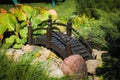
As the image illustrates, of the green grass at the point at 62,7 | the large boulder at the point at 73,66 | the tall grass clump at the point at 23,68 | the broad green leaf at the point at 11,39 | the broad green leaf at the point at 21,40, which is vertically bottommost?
the green grass at the point at 62,7

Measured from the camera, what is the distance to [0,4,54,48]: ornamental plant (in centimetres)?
885

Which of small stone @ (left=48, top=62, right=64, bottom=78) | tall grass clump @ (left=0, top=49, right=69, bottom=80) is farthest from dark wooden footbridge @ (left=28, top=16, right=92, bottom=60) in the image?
tall grass clump @ (left=0, top=49, right=69, bottom=80)

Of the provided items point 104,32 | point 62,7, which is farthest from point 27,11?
point 62,7

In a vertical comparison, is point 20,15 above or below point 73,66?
above

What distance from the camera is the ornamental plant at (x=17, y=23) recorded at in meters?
8.85

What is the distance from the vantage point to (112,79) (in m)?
7.48

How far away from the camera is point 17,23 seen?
9.22 m

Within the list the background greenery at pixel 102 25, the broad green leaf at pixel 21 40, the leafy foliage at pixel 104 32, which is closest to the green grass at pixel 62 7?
the background greenery at pixel 102 25

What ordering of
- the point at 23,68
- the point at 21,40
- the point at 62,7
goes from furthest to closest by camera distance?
1. the point at 62,7
2. the point at 21,40
3. the point at 23,68

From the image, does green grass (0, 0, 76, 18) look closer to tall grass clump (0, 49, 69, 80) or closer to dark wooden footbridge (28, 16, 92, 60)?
dark wooden footbridge (28, 16, 92, 60)

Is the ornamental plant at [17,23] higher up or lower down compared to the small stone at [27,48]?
higher up

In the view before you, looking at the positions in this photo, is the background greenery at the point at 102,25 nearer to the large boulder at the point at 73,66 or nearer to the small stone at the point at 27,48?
the large boulder at the point at 73,66

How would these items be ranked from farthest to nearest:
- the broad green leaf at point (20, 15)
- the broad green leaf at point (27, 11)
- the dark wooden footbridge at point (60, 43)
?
the broad green leaf at point (27, 11), the broad green leaf at point (20, 15), the dark wooden footbridge at point (60, 43)

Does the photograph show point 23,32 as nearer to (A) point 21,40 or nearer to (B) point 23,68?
(A) point 21,40
